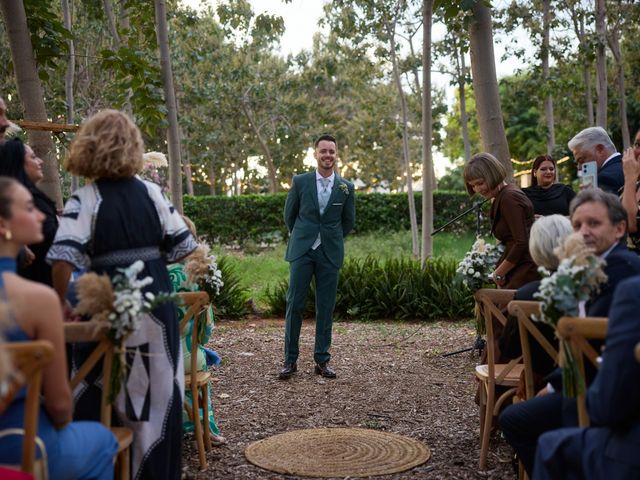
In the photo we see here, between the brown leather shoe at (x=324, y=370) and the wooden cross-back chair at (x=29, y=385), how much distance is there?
4.49 meters

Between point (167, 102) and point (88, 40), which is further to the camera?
point (88, 40)

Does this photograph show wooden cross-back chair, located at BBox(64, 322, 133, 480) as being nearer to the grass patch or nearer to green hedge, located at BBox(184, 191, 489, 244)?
the grass patch

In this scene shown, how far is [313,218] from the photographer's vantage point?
7094 mm

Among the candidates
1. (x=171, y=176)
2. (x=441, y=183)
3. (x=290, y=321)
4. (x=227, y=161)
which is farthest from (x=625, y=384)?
(x=441, y=183)

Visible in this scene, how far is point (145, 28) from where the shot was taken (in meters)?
9.65

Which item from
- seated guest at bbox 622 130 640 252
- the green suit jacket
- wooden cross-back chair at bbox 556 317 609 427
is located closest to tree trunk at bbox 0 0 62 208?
the green suit jacket

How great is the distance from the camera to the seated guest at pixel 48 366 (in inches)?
103

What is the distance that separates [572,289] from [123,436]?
192 cm

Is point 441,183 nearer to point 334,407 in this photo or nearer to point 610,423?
point 334,407

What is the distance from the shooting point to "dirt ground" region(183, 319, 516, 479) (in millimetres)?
4887

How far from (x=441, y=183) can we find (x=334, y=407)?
41560 millimetres

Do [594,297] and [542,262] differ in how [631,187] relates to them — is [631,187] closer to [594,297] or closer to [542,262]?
[542,262]

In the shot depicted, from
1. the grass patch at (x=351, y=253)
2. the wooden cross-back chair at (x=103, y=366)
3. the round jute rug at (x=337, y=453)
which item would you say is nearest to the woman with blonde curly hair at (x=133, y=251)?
the wooden cross-back chair at (x=103, y=366)

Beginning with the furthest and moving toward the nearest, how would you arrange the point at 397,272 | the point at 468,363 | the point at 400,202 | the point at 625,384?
1. the point at 400,202
2. the point at 397,272
3. the point at 468,363
4. the point at 625,384
